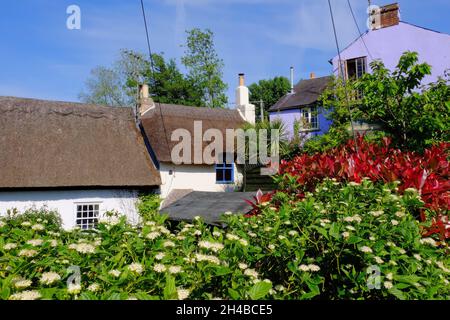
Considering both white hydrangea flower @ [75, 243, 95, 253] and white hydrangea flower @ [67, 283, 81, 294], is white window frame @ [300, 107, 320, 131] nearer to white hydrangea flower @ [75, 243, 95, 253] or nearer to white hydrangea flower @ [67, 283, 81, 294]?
white hydrangea flower @ [75, 243, 95, 253]

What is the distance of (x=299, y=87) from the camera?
24359 mm

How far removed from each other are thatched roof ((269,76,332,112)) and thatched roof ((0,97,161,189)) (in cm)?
1000

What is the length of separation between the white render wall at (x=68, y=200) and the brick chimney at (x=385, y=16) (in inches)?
611

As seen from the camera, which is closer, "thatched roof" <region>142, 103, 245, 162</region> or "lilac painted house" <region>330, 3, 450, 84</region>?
"lilac painted house" <region>330, 3, 450, 84</region>

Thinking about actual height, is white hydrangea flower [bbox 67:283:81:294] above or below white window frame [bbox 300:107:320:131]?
below

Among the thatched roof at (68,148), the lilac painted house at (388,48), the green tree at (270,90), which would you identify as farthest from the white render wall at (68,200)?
the green tree at (270,90)

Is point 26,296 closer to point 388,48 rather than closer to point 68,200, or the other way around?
point 68,200

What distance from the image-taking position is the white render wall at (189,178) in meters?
17.3

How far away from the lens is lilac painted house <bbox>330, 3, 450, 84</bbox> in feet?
52.6

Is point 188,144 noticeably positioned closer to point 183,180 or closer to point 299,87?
point 183,180

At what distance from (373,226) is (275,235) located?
0.74 m

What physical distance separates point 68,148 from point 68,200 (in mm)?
2625

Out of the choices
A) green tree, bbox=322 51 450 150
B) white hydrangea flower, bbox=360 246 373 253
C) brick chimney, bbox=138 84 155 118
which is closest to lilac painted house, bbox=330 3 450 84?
green tree, bbox=322 51 450 150
